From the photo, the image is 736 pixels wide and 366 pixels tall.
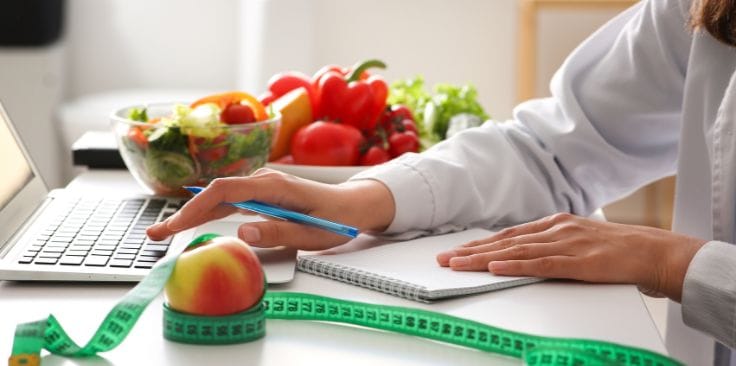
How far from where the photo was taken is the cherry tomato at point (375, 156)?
165 cm

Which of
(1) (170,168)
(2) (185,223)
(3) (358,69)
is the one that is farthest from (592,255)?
(3) (358,69)

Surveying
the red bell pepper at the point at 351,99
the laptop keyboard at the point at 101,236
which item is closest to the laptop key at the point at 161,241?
the laptop keyboard at the point at 101,236

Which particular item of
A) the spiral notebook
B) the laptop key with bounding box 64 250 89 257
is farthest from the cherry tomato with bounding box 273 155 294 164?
the laptop key with bounding box 64 250 89 257

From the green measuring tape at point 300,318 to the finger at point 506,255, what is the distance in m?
0.17

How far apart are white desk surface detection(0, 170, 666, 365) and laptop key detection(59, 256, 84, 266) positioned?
0.08 ft

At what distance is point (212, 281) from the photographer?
87cm

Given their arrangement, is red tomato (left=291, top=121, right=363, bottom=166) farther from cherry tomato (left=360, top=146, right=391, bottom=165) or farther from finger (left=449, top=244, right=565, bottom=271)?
finger (left=449, top=244, right=565, bottom=271)

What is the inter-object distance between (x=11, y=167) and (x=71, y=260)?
265 mm

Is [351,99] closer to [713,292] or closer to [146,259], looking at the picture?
[146,259]

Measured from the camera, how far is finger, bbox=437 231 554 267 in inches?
43.5

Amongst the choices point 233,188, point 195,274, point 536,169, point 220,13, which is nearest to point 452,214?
point 536,169

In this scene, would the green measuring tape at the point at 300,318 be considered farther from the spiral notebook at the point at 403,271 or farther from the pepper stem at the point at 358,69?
the pepper stem at the point at 358,69

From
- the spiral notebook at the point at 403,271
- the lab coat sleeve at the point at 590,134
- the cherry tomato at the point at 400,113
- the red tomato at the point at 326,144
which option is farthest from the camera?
the cherry tomato at the point at 400,113

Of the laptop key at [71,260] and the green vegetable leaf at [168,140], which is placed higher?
the green vegetable leaf at [168,140]
